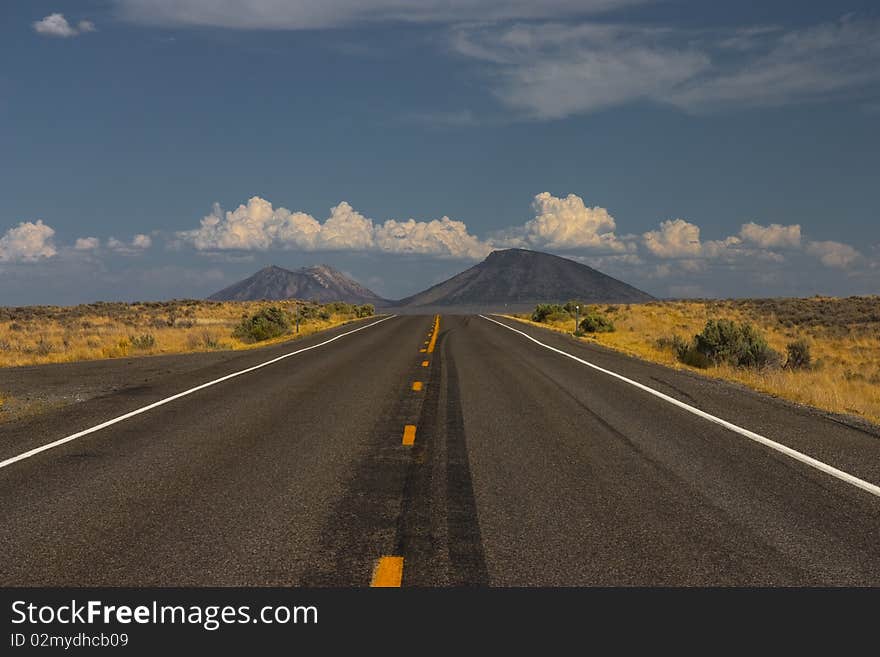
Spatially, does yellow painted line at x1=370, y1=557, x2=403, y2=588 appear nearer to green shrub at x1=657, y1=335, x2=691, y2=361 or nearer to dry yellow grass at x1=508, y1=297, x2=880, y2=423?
dry yellow grass at x1=508, y1=297, x2=880, y2=423

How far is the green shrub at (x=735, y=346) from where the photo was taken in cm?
2214

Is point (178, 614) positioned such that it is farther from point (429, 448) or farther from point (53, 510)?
point (429, 448)

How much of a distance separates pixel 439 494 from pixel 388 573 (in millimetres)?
2018

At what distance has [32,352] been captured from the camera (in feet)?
90.7

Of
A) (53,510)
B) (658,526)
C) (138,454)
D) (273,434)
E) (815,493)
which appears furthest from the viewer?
(273,434)

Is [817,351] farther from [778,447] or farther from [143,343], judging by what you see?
[143,343]

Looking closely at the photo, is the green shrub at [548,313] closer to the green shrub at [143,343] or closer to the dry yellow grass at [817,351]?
the dry yellow grass at [817,351]

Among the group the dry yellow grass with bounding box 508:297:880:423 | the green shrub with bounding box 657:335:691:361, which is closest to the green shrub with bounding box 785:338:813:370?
the dry yellow grass with bounding box 508:297:880:423

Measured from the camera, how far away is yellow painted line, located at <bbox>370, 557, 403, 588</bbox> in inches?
181

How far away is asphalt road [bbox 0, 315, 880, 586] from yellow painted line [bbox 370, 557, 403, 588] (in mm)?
46

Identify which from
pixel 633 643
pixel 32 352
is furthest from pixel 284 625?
pixel 32 352

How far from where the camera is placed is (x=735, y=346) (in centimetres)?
2247

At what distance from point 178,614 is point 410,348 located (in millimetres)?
21793

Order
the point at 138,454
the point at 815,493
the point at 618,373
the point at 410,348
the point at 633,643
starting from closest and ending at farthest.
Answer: the point at 633,643 < the point at 815,493 < the point at 138,454 < the point at 618,373 < the point at 410,348
